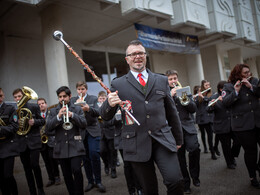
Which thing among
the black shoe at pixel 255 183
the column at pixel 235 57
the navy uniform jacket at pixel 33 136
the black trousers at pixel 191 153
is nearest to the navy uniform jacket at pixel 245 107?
the black trousers at pixel 191 153

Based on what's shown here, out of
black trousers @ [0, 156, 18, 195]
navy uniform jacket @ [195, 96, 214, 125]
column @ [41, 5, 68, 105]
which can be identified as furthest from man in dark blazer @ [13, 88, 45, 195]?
navy uniform jacket @ [195, 96, 214, 125]

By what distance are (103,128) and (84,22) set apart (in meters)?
6.02

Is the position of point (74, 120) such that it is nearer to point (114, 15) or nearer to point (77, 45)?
point (114, 15)

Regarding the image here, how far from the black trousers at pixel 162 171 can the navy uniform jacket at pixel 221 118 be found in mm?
3955

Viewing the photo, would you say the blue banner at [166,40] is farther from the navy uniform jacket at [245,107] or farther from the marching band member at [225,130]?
the navy uniform jacket at [245,107]

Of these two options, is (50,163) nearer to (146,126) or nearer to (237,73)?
(146,126)

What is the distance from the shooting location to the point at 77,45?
42.7ft

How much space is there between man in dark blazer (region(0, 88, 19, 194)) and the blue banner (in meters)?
7.06

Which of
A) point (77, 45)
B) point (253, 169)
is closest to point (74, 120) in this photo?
point (253, 169)

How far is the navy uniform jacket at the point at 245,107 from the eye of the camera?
4594 millimetres

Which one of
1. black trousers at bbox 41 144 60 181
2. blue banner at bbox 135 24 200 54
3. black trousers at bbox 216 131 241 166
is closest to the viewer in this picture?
black trousers at bbox 216 131 241 166

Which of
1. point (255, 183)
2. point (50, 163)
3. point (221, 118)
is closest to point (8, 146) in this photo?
point (50, 163)

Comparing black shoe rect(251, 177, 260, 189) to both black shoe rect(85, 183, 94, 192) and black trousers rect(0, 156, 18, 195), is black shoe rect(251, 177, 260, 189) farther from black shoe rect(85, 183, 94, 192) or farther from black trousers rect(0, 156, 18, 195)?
black trousers rect(0, 156, 18, 195)

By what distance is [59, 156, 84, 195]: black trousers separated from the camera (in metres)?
4.24
